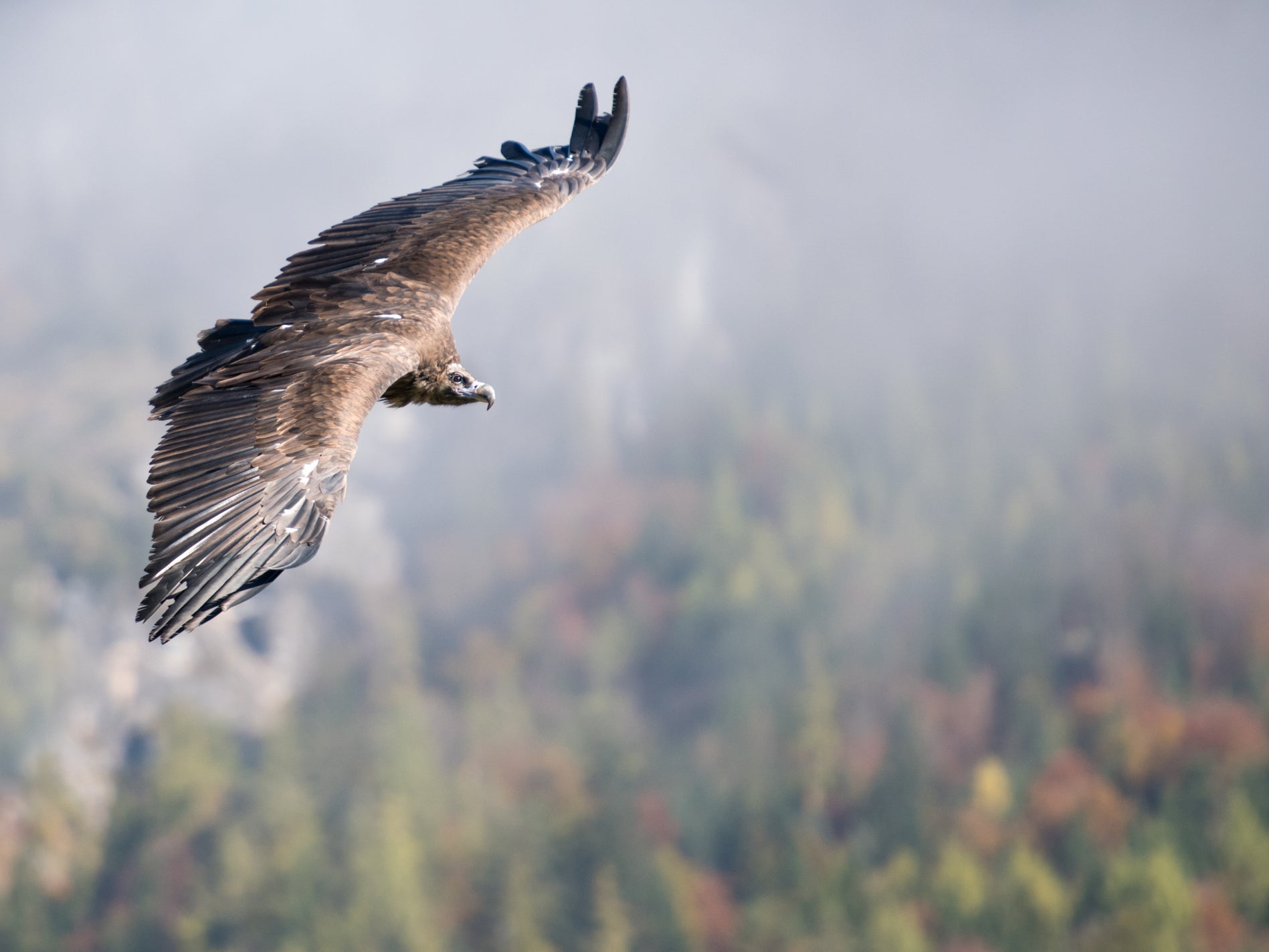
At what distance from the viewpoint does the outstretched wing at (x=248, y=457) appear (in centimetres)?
995

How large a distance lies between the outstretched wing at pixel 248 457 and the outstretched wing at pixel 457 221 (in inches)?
36.4

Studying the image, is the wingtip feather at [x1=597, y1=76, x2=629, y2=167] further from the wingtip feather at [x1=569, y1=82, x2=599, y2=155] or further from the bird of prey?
the bird of prey

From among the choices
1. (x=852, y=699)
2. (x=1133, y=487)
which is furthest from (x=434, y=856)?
(x=1133, y=487)

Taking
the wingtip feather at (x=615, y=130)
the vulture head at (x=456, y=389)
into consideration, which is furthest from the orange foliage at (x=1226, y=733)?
the vulture head at (x=456, y=389)

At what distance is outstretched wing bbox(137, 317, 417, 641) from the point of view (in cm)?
995

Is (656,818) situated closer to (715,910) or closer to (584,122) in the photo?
(715,910)

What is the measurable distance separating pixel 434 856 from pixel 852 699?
1793 inches

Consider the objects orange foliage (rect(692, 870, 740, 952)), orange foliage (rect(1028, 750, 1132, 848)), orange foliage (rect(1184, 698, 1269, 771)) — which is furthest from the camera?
orange foliage (rect(1184, 698, 1269, 771))

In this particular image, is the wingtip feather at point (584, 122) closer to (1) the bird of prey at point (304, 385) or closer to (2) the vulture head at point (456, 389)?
(1) the bird of prey at point (304, 385)

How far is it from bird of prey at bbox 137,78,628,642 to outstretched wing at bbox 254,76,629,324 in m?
0.02

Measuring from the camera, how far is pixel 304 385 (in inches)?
447

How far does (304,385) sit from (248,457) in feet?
2.86

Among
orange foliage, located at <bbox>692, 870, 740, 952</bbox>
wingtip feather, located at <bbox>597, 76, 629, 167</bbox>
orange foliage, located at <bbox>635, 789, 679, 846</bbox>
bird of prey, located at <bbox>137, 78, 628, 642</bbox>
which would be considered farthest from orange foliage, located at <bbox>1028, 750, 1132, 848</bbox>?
bird of prey, located at <bbox>137, 78, 628, 642</bbox>

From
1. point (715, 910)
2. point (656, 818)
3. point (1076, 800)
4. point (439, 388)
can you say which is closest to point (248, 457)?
point (439, 388)
